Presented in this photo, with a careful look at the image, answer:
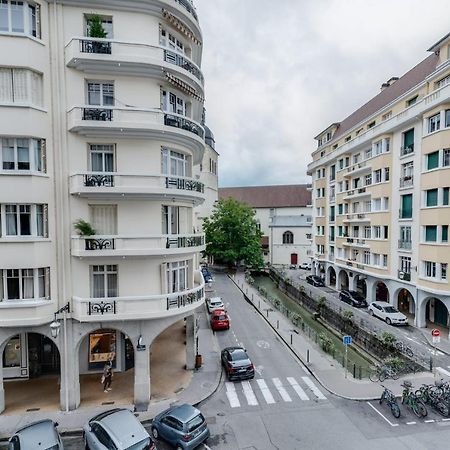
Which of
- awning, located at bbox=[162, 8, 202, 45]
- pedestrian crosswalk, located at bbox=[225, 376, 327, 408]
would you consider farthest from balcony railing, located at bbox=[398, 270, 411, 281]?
awning, located at bbox=[162, 8, 202, 45]

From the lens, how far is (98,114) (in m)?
15.7

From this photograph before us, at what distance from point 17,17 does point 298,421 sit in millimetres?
21824

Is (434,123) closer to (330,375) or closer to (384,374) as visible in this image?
(384,374)

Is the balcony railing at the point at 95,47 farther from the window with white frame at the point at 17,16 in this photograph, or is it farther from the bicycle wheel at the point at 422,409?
the bicycle wheel at the point at 422,409

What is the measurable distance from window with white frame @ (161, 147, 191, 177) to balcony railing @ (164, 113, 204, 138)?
129 centimetres

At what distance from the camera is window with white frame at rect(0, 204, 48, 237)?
15.0 meters

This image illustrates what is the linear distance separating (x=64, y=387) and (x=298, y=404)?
11.3m

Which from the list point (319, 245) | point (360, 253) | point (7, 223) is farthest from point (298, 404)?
point (319, 245)

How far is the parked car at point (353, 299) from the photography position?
3604 cm

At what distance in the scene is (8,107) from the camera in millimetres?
14805

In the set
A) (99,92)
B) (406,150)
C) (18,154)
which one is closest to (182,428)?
(18,154)

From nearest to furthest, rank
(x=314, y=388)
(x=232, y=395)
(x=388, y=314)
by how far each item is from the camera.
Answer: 1. (x=232, y=395)
2. (x=314, y=388)
3. (x=388, y=314)

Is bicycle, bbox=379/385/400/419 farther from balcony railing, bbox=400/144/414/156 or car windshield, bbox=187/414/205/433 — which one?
balcony railing, bbox=400/144/414/156

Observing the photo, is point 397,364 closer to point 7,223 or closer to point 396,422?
point 396,422
